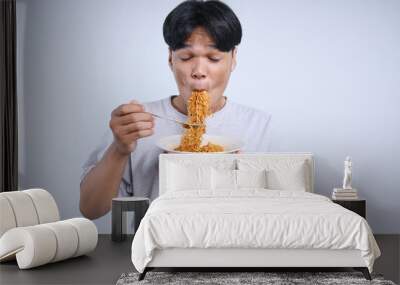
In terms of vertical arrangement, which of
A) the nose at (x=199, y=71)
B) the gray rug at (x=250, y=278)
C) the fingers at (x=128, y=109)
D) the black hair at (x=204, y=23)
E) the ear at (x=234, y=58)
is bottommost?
the gray rug at (x=250, y=278)

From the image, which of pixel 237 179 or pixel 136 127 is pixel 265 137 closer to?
pixel 237 179

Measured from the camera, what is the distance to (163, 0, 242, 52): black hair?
7.21 m

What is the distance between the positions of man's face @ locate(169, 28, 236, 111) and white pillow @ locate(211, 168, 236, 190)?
959 mm

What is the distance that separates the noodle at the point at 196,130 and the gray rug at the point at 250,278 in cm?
214

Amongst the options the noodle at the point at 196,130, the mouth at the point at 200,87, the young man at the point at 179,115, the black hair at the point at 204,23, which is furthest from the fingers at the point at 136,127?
the black hair at the point at 204,23

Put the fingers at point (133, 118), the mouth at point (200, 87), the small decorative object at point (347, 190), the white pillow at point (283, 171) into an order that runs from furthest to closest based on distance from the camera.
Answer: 1. the fingers at point (133, 118)
2. the mouth at point (200, 87)
3. the small decorative object at point (347, 190)
4. the white pillow at point (283, 171)

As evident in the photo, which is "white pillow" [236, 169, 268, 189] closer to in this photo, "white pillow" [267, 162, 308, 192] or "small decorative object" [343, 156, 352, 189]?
"white pillow" [267, 162, 308, 192]

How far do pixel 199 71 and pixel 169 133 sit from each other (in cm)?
72

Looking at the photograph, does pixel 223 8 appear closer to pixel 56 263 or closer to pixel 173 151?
pixel 173 151

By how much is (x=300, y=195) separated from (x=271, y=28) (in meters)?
2.15

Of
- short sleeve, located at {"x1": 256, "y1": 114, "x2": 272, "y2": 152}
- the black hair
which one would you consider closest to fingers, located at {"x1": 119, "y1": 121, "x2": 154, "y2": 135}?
the black hair

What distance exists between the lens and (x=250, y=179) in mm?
6566

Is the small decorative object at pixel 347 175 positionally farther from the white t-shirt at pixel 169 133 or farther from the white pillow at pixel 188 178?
the white pillow at pixel 188 178

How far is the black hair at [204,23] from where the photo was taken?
23.7ft
